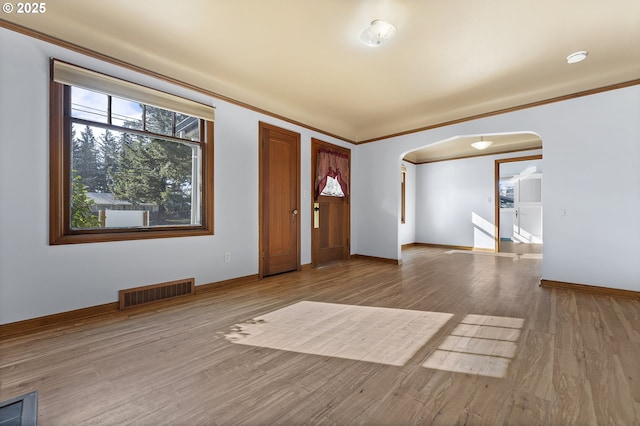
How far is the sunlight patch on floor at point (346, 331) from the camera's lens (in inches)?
80.2

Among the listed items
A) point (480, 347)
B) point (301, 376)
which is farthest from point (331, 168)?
point (301, 376)

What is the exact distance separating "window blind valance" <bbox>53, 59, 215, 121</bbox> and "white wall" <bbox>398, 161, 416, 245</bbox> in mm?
6006

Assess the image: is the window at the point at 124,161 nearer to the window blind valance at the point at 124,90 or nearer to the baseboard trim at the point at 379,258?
the window blind valance at the point at 124,90

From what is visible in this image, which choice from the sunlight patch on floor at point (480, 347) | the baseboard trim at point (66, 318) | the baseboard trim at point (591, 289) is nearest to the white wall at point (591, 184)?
the baseboard trim at point (591, 289)

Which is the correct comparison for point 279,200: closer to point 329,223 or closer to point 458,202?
point 329,223

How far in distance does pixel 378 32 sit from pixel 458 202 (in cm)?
626

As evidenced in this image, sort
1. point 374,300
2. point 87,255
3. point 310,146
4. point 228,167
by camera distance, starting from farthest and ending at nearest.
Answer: point 310,146 → point 228,167 → point 374,300 → point 87,255

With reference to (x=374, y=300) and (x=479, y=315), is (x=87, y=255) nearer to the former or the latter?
(x=374, y=300)

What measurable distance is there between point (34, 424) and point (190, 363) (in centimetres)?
74

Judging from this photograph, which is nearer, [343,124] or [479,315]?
[479,315]

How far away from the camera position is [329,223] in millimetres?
5602

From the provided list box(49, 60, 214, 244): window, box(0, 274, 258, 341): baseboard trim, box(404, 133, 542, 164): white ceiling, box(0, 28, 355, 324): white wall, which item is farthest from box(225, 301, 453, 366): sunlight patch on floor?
box(404, 133, 542, 164): white ceiling

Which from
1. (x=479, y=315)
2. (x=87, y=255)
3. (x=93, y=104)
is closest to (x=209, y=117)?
(x=93, y=104)

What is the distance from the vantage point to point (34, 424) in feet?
4.30
